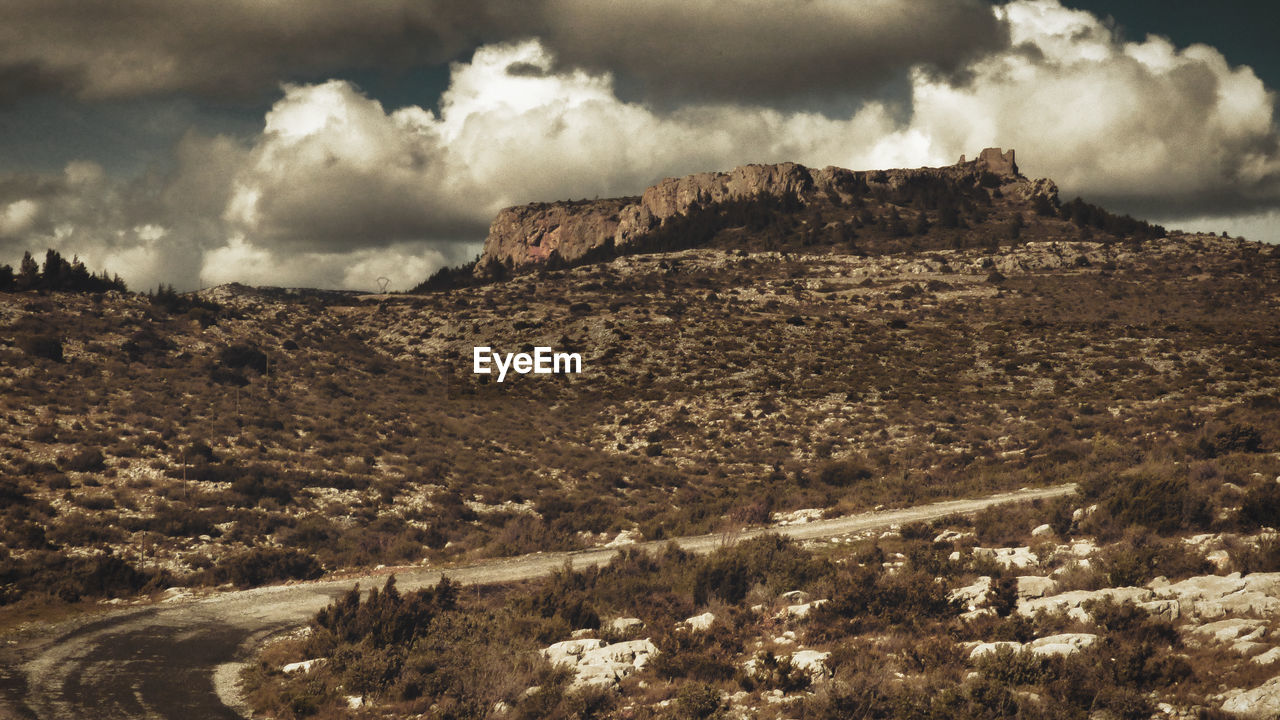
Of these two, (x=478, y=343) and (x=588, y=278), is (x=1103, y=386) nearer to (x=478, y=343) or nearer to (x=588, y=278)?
(x=478, y=343)

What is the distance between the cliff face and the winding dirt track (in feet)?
402

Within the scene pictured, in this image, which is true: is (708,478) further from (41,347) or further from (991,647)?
(41,347)

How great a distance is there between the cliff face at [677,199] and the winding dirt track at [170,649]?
122 meters

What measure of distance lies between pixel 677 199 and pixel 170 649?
149 metres

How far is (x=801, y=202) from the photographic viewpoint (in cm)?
13025

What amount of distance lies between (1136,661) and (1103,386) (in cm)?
4387

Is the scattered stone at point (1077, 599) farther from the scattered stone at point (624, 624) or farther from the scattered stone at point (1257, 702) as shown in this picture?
the scattered stone at point (624, 624)

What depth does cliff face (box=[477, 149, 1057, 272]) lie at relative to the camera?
444 feet

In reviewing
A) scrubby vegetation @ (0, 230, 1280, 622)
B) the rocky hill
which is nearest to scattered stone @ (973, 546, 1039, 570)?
the rocky hill

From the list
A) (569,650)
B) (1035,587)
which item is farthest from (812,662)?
(1035,587)

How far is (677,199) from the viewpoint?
15700 centimetres

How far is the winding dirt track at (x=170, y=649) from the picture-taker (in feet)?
40.8

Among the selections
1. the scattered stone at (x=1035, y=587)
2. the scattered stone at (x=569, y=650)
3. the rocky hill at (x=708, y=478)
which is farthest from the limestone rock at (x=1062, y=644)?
the scattered stone at (x=569, y=650)

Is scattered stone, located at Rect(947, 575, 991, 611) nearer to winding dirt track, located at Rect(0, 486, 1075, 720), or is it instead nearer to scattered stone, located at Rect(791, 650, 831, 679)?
scattered stone, located at Rect(791, 650, 831, 679)
